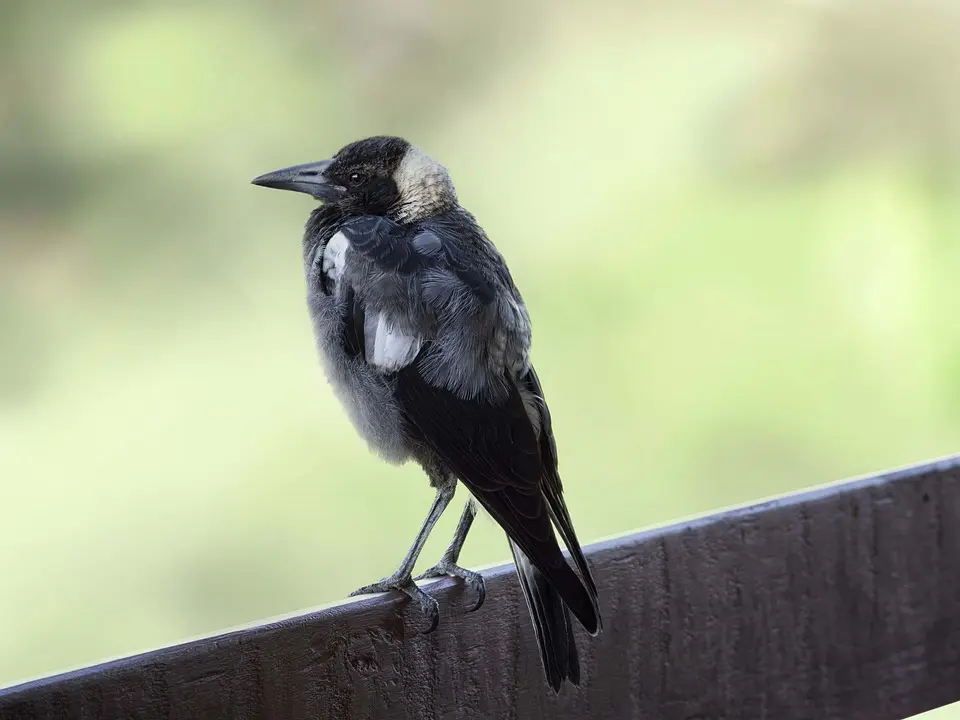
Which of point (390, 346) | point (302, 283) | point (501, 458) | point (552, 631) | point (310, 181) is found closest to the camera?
point (552, 631)

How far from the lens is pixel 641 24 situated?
3293mm

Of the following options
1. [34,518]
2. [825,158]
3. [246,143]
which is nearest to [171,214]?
[246,143]

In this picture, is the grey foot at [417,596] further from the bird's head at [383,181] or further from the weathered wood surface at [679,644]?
the bird's head at [383,181]

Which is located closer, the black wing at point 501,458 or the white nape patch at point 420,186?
the black wing at point 501,458

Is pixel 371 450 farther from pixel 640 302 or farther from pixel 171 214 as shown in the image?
pixel 640 302

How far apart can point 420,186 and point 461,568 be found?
0.47 meters

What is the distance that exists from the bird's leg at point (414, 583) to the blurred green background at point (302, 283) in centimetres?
128

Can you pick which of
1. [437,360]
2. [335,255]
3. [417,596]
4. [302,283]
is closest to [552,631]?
[417,596]

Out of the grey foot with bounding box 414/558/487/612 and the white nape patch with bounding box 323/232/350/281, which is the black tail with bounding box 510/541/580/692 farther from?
the white nape patch with bounding box 323/232/350/281

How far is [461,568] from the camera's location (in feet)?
4.11

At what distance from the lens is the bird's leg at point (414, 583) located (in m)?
1.13

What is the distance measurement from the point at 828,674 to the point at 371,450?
0.57 metres

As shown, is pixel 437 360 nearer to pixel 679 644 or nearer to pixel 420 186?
pixel 420 186

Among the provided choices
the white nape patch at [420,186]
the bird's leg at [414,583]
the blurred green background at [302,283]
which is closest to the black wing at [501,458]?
the bird's leg at [414,583]
